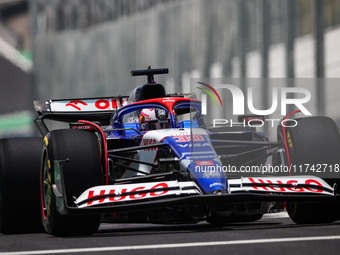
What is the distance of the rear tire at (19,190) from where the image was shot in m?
9.36

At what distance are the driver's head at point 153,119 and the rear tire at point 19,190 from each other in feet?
4.41

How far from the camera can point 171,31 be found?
28.7m

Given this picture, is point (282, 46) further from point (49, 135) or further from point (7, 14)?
point (7, 14)

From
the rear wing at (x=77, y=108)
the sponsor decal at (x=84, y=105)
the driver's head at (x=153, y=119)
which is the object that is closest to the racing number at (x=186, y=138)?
the driver's head at (x=153, y=119)

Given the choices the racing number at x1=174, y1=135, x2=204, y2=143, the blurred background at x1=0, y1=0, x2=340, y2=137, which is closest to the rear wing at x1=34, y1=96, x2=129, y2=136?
the blurred background at x1=0, y1=0, x2=340, y2=137

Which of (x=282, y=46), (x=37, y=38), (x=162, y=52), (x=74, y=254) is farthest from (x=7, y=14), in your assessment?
(x=74, y=254)

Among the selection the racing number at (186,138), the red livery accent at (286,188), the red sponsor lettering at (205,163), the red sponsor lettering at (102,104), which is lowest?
the red livery accent at (286,188)

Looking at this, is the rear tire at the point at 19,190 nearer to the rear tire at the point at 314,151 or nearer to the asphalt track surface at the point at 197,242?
the asphalt track surface at the point at 197,242

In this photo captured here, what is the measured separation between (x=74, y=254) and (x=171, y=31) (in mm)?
22597

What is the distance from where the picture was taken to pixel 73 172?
835 centimetres

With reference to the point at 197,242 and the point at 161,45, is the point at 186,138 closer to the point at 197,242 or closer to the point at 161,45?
the point at 197,242

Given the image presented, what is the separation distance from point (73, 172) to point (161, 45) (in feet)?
70.6

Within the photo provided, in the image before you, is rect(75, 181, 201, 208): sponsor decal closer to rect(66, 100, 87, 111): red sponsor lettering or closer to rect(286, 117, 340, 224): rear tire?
rect(286, 117, 340, 224): rear tire

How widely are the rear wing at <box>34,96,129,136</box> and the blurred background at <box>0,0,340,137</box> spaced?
110 inches
